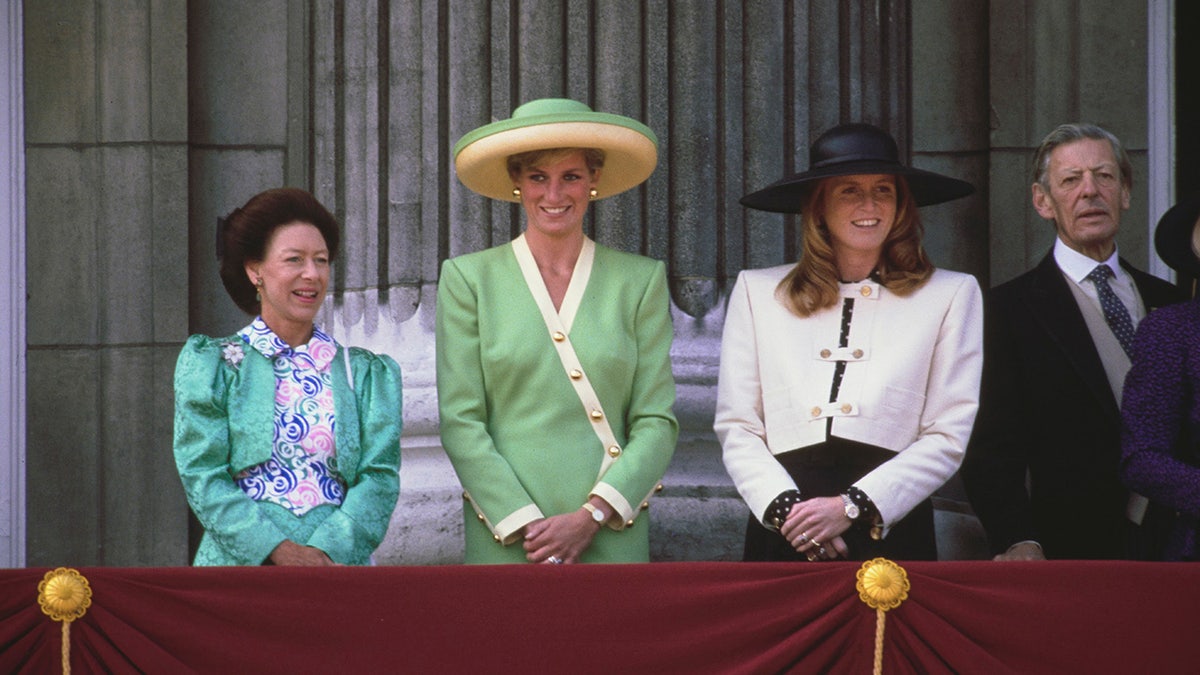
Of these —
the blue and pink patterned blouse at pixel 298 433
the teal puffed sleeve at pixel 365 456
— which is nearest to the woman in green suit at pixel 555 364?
the teal puffed sleeve at pixel 365 456

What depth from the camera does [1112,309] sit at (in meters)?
4.65

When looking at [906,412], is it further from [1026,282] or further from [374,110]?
[374,110]

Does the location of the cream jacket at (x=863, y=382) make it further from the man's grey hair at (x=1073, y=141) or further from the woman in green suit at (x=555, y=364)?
the man's grey hair at (x=1073, y=141)

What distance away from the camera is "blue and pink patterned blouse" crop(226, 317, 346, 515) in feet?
13.1

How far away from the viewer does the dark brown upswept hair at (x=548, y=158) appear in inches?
172

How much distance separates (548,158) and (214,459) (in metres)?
1.14

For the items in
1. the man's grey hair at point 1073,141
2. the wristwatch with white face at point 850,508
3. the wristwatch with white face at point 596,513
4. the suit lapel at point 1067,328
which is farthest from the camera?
the man's grey hair at point 1073,141

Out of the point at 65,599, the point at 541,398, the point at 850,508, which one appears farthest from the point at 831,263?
the point at 65,599

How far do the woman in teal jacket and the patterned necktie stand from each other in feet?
6.34

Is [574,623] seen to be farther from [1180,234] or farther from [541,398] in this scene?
[1180,234]

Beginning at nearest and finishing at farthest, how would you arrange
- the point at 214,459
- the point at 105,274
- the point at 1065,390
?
the point at 214,459 < the point at 1065,390 < the point at 105,274

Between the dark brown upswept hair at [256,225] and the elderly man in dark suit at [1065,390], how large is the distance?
1810 millimetres

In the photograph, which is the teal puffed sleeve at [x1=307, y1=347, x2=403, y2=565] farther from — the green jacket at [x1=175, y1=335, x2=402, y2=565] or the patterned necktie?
the patterned necktie

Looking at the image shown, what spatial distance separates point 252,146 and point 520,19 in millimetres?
1385
